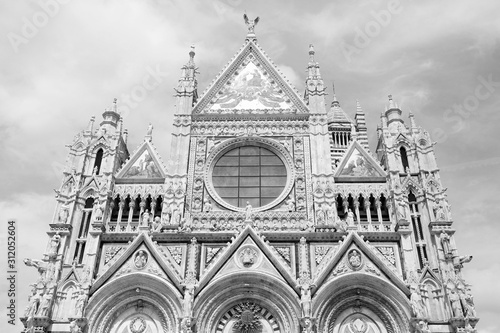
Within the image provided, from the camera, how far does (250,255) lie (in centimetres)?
1922

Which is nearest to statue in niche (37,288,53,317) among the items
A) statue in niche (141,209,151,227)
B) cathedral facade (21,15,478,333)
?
cathedral facade (21,15,478,333)

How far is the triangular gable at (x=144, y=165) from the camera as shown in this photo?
2222 cm

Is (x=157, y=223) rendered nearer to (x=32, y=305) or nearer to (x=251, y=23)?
(x=32, y=305)

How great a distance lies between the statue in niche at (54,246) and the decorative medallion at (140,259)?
2979 millimetres

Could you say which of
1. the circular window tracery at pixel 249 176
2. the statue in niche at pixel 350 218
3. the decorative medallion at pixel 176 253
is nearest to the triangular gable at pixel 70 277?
the decorative medallion at pixel 176 253

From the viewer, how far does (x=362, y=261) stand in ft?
62.8

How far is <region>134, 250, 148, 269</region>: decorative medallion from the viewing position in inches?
758

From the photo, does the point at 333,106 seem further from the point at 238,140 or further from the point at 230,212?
the point at 230,212

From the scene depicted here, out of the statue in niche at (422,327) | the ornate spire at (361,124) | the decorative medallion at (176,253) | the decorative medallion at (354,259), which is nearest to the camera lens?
the statue in niche at (422,327)

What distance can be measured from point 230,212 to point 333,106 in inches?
1035

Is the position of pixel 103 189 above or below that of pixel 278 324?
above

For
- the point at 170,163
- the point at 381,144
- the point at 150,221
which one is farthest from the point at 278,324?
the point at 381,144

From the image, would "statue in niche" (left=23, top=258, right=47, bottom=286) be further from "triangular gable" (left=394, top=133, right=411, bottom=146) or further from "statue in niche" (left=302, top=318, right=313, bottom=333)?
"triangular gable" (left=394, top=133, right=411, bottom=146)

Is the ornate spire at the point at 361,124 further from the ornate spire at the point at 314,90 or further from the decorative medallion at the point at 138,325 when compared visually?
the decorative medallion at the point at 138,325
